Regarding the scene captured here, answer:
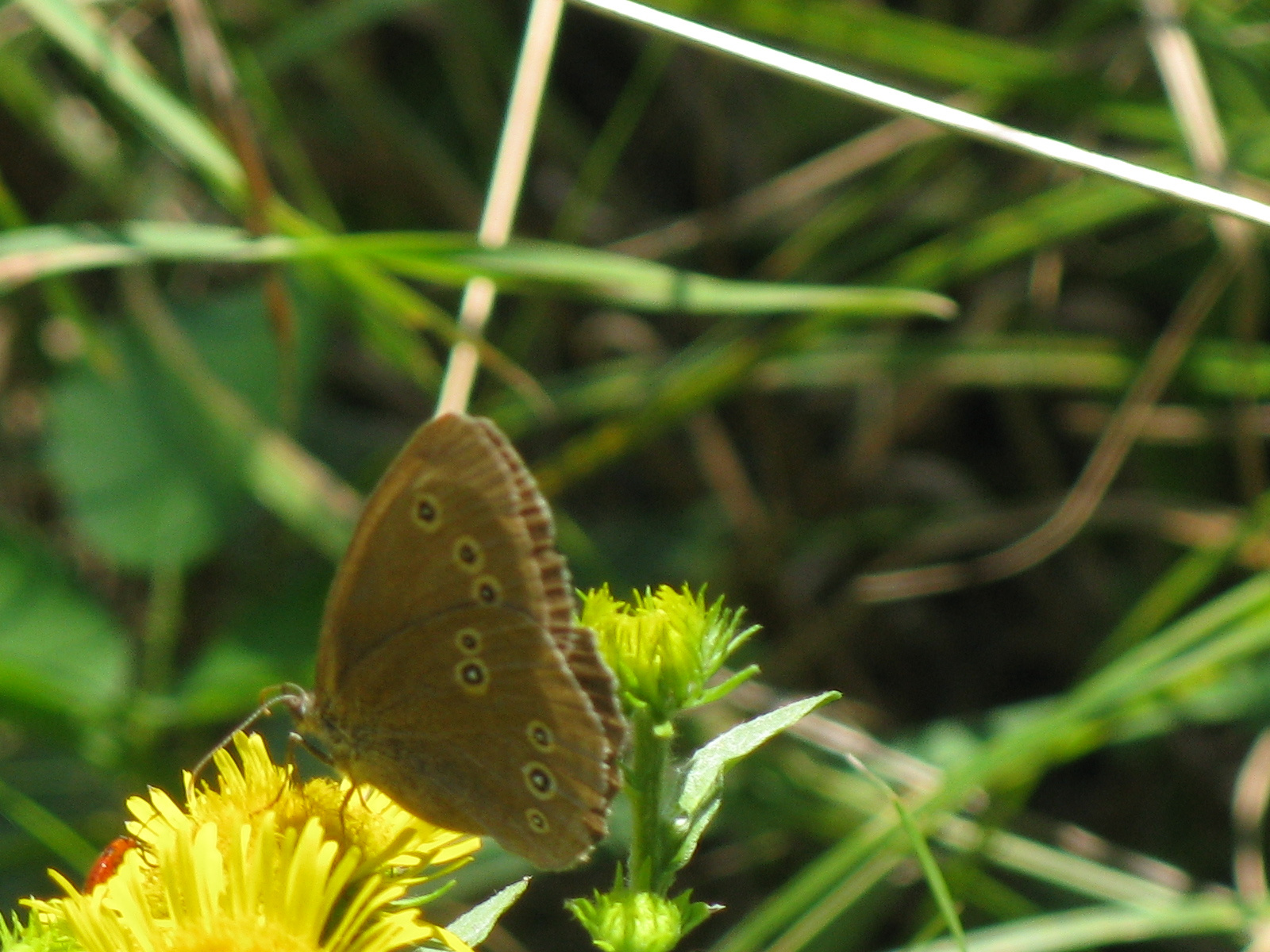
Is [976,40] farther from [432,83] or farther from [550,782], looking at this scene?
[550,782]

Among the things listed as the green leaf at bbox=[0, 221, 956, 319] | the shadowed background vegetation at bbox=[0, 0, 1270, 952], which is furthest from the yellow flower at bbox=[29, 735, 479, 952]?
the green leaf at bbox=[0, 221, 956, 319]

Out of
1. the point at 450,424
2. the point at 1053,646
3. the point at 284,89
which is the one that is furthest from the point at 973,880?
the point at 284,89

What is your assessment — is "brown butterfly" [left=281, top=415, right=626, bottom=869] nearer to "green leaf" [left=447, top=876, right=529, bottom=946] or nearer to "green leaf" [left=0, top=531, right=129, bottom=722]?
"green leaf" [left=447, top=876, right=529, bottom=946]

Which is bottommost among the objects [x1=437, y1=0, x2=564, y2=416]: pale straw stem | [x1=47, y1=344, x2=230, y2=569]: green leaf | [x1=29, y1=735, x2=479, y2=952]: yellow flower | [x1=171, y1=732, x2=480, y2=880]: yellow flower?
[x1=29, y1=735, x2=479, y2=952]: yellow flower

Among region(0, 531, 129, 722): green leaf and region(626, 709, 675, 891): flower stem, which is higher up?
region(0, 531, 129, 722): green leaf

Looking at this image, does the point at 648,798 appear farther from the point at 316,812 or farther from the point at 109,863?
the point at 109,863

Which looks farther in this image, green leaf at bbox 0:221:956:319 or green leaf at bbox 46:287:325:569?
green leaf at bbox 46:287:325:569

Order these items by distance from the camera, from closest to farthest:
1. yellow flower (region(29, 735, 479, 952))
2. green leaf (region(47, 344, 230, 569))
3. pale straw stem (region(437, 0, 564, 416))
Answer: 1. yellow flower (region(29, 735, 479, 952))
2. pale straw stem (region(437, 0, 564, 416))
3. green leaf (region(47, 344, 230, 569))
